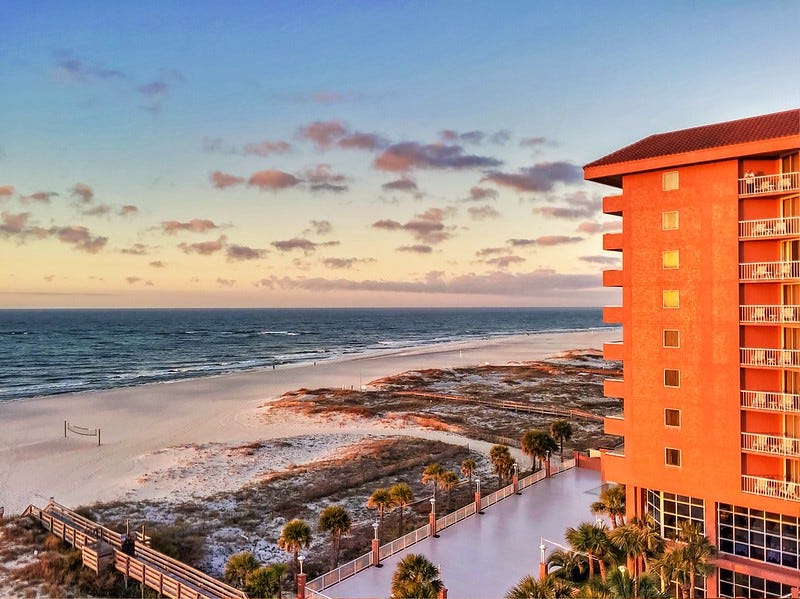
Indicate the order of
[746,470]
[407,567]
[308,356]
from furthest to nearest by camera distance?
[308,356]
[746,470]
[407,567]

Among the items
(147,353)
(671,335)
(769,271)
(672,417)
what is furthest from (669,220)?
(147,353)

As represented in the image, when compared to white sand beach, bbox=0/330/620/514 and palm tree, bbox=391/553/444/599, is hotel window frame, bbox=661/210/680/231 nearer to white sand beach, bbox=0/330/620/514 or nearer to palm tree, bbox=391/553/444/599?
palm tree, bbox=391/553/444/599

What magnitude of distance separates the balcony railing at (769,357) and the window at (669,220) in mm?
4922

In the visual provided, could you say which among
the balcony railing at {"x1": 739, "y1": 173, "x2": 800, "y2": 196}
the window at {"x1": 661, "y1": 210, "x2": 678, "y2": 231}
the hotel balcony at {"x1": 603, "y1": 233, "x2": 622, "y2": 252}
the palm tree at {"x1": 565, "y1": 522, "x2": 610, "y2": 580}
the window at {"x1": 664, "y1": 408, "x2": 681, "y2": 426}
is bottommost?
the palm tree at {"x1": 565, "y1": 522, "x2": 610, "y2": 580}

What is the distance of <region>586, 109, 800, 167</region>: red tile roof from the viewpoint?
19.3m

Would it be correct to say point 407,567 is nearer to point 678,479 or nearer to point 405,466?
point 678,479

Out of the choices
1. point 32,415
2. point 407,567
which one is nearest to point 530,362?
point 32,415

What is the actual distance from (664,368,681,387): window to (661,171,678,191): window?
6.73 metres

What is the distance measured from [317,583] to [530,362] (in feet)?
293

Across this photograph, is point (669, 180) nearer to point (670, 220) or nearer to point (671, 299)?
point (670, 220)

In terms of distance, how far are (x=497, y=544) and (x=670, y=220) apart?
14.6m

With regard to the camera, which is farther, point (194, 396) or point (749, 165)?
point (194, 396)

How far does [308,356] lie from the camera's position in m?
122

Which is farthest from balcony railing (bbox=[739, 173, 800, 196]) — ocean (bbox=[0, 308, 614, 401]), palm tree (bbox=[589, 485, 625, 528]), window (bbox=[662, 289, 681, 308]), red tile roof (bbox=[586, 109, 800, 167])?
ocean (bbox=[0, 308, 614, 401])
